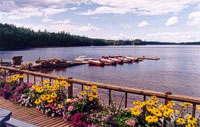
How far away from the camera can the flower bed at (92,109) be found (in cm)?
443

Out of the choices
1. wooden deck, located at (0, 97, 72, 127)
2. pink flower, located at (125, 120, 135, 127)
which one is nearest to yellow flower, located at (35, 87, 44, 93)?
wooden deck, located at (0, 97, 72, 127)

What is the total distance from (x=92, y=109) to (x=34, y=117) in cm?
167

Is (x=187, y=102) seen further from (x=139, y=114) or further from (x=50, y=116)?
(x=50, y=116)

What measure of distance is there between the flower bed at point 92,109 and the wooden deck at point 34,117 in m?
0.16

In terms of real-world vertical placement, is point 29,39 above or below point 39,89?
above

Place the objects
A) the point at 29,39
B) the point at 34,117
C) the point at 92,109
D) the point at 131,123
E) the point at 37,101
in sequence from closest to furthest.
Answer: the point at 131,123
the point at 92,109
the point at 34,117
the point at 37,101
the point at 29,39

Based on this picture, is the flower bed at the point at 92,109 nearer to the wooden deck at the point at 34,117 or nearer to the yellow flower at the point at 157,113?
the yellow flower at the point at 157,113

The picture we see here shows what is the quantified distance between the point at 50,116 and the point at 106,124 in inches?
82.8

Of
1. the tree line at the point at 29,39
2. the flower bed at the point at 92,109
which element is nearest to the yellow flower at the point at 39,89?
the flower bed at the point at 92,109

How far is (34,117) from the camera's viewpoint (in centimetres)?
621

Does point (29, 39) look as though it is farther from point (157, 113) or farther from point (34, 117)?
point (157, 113)

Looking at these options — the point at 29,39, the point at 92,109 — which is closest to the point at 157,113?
the point at 92,109

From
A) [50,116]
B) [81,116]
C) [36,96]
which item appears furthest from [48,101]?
[81,116]

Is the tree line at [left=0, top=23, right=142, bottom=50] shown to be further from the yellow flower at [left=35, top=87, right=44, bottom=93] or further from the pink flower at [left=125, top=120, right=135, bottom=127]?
the pink flower at [left=125, top=120, right=135, bottom=127]
